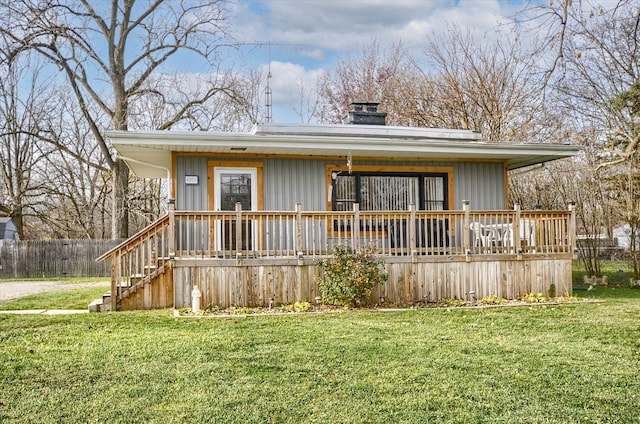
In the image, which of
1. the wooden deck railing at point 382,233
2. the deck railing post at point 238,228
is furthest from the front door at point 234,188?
the deck railing post at point 238,228

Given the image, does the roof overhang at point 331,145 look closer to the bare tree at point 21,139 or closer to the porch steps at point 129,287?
the porch steps at point 129,287

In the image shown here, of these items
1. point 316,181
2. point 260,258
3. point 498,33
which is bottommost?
point 260,258

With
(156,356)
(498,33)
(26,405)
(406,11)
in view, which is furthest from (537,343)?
(406,11)

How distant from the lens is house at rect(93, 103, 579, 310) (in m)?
9.50

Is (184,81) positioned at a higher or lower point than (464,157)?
higher

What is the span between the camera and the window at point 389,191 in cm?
1187

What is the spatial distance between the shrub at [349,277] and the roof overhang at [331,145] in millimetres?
2291

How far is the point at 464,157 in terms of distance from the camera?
1209cm

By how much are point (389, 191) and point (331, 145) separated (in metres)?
2.13

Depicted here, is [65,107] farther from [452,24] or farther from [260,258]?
[260,258]

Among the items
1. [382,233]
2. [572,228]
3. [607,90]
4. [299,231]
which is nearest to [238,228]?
[299,231]

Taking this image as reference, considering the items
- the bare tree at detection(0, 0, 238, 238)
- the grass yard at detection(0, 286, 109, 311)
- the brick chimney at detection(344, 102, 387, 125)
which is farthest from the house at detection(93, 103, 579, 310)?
the bare tree at detection(0, 0, 238, 238)

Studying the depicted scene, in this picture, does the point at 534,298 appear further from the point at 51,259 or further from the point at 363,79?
the point at 363,79

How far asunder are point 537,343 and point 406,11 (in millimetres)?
5923
